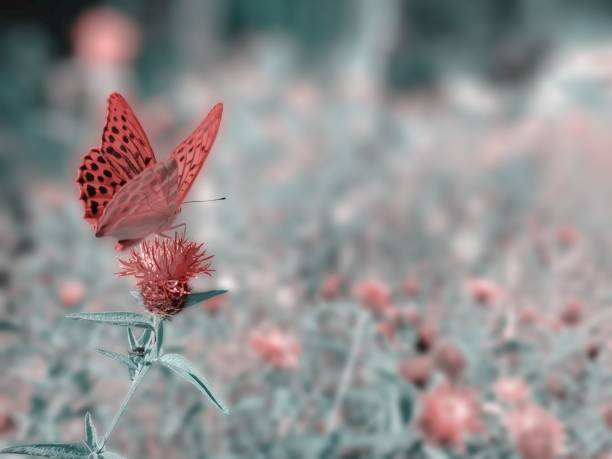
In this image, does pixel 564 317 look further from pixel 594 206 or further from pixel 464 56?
pixel 464 56

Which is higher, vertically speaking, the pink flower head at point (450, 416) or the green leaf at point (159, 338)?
the pink flower head at point (450, 416)

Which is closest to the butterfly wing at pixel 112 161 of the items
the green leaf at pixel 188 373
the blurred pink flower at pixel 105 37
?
the green leaf at pixel 188 373

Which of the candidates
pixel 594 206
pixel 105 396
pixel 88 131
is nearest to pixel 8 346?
pixel 105 396

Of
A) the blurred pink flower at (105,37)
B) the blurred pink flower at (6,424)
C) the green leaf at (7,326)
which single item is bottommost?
the blurred pink flower at (6,424)

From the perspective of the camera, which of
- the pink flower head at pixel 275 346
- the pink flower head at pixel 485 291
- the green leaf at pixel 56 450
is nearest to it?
the green leaf at pixel 56 450

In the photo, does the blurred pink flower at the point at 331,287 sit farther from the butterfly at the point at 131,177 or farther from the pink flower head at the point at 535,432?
the butterfly at the point at 131,177

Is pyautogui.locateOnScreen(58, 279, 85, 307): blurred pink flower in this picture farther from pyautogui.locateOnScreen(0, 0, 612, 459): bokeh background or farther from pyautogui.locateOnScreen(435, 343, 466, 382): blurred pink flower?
pyautogui.locateOnScreen(435, 343, 466, 382): blurred pink flower
